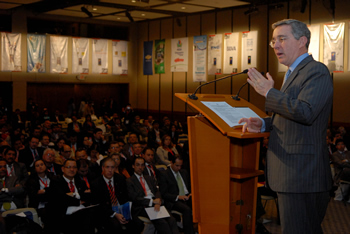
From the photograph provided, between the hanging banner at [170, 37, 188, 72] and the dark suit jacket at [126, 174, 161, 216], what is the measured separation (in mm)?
10388

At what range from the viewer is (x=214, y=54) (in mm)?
14156

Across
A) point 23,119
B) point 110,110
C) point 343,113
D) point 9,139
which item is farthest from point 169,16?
point 9,139

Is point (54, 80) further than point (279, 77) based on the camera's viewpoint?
Yes

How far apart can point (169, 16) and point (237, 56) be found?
4.36 m

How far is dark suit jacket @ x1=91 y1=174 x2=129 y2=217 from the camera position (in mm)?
4977

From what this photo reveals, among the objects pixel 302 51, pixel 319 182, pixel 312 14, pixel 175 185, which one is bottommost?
pixel 175 185

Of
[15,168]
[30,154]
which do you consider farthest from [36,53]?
[15,168]

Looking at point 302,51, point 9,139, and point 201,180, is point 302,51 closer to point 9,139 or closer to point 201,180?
point 201,180

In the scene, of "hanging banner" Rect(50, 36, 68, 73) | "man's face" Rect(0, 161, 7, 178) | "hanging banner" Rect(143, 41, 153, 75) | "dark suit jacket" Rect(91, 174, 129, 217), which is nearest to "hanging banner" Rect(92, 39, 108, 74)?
"hanging banner" Rect(50, 36, 68, 73)

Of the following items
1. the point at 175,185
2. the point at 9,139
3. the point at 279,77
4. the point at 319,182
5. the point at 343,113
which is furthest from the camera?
the point at 279,77

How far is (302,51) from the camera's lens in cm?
189

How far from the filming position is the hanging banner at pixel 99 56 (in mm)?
16438

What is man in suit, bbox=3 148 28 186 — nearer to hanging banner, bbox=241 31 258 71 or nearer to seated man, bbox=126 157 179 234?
seated man, bbox=126 157 179 234

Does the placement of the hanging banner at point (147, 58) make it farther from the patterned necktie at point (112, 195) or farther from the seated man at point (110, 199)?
the patterned necktie at point (112, 195)
